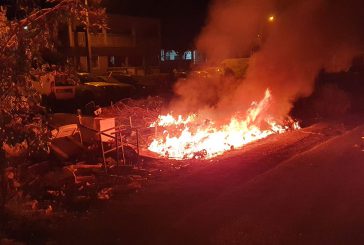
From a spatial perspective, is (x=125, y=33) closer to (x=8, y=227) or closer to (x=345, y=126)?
(x=345, y=126)

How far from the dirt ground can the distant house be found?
28.2 metres

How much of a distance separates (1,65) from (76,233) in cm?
237

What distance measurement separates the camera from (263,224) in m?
5.81

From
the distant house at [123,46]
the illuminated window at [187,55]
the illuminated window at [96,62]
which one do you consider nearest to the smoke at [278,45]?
the distant house at [123,46]

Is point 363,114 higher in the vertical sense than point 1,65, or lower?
lower

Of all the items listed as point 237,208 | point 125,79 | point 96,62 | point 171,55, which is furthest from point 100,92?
point 171,55

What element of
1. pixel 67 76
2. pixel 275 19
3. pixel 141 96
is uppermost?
pixel 275 19

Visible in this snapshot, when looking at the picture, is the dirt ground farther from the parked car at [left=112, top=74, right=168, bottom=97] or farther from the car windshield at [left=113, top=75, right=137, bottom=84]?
the car windshield at [left=113, top=75, right=137, bottom=84]

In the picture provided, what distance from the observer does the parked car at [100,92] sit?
2089cm

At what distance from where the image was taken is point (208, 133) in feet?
40.1

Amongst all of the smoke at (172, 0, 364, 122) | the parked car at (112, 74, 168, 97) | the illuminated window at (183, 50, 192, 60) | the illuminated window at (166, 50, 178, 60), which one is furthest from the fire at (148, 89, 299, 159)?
the illuminated window at (166, 50, 178, 60)

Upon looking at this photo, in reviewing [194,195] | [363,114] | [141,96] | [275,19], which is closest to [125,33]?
[141,96]

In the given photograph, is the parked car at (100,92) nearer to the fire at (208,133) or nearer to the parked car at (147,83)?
the parked car at (147,83)

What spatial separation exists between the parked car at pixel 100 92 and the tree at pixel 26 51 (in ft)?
47.7
